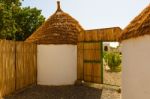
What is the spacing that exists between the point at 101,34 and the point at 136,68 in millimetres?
7842

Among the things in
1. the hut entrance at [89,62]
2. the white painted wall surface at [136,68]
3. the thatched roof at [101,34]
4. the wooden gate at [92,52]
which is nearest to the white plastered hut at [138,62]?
the white painted wall surface at [136,68]

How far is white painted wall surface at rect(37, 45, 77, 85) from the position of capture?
15.8 meters

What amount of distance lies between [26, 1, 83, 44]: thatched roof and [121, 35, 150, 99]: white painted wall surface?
742 cm

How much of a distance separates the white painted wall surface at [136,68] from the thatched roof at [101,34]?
18.3ft

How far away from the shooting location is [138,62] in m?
6.95

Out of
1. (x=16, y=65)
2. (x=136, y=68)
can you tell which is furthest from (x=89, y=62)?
(x=136, y=68)

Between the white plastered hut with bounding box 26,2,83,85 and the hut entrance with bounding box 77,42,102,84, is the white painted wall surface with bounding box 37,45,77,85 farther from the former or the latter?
the hut entrance with bounding box 77,42,102,84

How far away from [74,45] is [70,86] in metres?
2.19

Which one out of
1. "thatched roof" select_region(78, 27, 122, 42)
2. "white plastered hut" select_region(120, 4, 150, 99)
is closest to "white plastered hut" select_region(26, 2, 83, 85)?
"thatched roof" select_region(78, 27, 122, 42)

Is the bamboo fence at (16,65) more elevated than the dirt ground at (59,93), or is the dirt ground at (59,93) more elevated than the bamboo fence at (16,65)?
the bamboo fence at (16,65)

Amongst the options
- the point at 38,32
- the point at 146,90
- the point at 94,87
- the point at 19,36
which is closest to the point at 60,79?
the point at 94,87

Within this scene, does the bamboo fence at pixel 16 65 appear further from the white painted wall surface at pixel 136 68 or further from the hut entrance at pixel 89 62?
the white painted wall surface at pixel 136 68

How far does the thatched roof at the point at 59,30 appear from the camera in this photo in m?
16.0

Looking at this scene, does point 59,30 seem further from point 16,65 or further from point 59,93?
point 59,93
